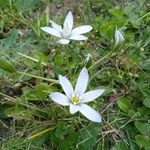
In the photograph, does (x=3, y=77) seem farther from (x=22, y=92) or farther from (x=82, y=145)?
(x=82, y=145)

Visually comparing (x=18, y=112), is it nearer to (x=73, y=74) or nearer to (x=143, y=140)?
(x=73, y=74)

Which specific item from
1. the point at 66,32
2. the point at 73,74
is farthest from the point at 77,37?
the point at 73,74

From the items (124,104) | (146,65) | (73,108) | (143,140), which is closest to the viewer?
(73,108)

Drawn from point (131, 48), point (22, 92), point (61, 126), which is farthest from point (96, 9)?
point (61, 126)

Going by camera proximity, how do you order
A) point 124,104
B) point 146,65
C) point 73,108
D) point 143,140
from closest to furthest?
point 73,108, point 143,140, point 124,104, point 146,65

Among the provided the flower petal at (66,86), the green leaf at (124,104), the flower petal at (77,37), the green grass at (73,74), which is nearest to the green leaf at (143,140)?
the green grass at (73,74)

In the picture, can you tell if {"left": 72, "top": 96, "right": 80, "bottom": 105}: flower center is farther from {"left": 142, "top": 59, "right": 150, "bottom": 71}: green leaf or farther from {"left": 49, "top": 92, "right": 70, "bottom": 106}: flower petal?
{"left": 142, "top": 59, "right": 150, "bottom": 71}: green leaf
